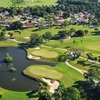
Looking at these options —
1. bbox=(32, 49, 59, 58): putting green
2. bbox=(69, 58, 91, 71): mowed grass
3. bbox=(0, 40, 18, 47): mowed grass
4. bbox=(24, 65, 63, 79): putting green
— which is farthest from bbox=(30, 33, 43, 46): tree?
bbox=(24, 65, 63, 79): putting green

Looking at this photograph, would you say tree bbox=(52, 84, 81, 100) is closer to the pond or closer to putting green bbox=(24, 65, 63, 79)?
the pond

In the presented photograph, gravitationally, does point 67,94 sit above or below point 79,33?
below

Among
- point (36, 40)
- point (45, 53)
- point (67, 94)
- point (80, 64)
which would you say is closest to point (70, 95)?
point (67, 94)

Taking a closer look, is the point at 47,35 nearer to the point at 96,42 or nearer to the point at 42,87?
the point at 96,42

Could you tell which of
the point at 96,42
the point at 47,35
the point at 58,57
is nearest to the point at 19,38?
the point at 47,35

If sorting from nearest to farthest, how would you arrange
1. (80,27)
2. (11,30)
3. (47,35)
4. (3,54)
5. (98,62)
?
(98,62), (3,54), (47,35), (11,30), (80,27)

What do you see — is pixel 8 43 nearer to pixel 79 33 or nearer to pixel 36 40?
pixel 36 40
